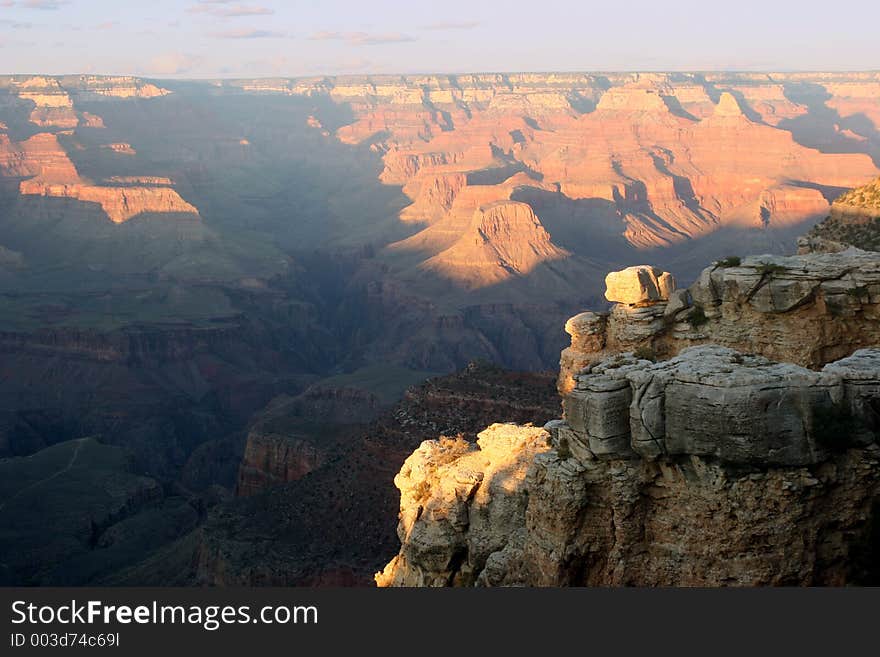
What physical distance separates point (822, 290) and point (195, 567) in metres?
29.2

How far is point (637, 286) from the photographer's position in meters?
27.9

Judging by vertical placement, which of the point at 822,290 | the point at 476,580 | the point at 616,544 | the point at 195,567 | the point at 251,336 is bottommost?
the point at 251,336

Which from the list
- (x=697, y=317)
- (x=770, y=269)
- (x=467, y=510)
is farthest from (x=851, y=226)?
(x=467, y=510)

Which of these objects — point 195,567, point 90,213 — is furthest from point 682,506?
point 90,213

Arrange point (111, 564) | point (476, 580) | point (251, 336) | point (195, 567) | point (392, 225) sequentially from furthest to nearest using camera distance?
point (392, 225), point (251, 336), point (111, 564), point (195, 567), point (476, 580)

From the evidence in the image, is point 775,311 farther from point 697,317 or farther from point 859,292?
point 697,317

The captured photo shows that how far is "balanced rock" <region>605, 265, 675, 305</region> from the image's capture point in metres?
28.0

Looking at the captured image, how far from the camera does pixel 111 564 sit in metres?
55.8

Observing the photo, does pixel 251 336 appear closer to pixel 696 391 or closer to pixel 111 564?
pixel 111 564

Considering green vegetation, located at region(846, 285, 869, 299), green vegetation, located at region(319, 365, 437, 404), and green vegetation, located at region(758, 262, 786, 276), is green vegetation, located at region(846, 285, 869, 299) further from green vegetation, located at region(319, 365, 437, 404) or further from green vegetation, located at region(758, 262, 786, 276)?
green vegetation, located at region(319, 365, 437, 404)

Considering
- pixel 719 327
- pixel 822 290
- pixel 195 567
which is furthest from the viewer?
pixel 195 567

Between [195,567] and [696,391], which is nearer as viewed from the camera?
[696,391]

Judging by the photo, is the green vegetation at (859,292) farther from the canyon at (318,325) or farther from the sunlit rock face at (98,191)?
the sunlit rock face at (98,191)

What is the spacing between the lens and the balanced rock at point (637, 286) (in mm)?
27969
